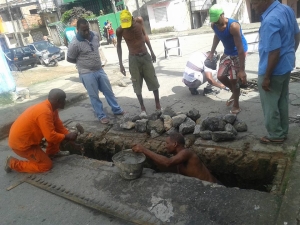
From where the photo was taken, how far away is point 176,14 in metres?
20.9

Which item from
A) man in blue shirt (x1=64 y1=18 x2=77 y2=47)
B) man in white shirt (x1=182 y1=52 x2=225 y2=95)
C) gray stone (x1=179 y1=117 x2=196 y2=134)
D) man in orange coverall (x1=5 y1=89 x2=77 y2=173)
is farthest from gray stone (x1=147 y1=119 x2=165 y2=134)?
man in blue shirt (x1=64 y1=18 x2=77 y2=47)

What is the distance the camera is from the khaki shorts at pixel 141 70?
4527 mm

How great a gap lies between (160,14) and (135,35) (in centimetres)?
1836

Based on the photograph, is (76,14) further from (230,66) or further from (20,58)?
(230,66)

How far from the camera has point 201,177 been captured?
2.92 m

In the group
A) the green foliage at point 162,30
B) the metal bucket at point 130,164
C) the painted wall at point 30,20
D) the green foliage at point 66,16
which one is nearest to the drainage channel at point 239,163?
the metal bucket at point 130,164

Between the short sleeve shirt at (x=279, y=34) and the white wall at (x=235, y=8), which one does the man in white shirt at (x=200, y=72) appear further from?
the white wall at (x=235, y=8)

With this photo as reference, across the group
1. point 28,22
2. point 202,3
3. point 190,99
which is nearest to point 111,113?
point 190,99

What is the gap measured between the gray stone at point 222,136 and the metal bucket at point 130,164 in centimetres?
98

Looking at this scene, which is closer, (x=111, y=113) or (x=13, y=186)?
(x=13, y=186)

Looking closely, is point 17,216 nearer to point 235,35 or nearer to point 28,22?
point 235,35

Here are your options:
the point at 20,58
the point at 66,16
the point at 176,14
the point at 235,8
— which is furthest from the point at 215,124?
the point at 66,16

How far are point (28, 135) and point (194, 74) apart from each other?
3.26m

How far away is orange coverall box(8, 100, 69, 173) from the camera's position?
3252 millimetres
